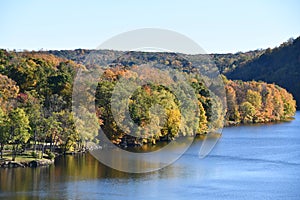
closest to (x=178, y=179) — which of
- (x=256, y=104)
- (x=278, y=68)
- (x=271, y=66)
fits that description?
(x=256, y=104)

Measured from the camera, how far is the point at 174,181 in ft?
101

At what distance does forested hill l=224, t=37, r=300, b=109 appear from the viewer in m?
103

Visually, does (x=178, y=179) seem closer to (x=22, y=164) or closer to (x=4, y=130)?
(x=22, y=164)

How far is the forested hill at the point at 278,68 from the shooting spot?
10262 cm

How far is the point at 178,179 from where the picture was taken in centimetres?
3150

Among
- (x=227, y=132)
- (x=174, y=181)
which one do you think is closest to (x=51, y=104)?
(x=174, y=181)

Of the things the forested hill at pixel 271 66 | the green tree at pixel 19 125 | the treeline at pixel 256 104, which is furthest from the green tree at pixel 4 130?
the forested hill at pixel 271 66

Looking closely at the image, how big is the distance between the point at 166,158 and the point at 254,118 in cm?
3678

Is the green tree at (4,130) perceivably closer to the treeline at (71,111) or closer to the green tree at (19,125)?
the treeline at (71,111)

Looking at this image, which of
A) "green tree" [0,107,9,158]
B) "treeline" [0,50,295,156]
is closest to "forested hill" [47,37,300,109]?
"treeline" [0,50,295,156]

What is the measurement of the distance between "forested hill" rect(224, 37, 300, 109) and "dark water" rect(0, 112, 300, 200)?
62.2m

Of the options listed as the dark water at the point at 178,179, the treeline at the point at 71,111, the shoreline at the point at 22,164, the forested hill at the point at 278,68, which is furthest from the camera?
the forested hill at the point at 278,68

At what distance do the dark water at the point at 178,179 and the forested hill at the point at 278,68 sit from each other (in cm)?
6220

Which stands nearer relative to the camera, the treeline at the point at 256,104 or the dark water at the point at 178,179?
the dark water at the point at 178,179
